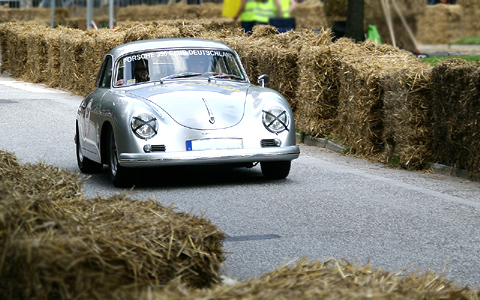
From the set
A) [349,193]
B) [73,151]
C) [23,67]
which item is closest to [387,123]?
[349,193]

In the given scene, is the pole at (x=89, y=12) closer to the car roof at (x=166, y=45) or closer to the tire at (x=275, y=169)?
the car roof at (x=166, y=45)

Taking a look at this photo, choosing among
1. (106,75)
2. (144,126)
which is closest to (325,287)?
(144,126)

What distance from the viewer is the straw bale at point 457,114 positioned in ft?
31.6

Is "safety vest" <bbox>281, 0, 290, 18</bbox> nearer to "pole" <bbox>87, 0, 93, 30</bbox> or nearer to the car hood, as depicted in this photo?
the car hood

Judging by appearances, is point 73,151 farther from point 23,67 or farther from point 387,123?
point 23,67

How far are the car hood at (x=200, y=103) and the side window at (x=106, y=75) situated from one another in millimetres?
878

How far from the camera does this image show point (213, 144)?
8812 mm

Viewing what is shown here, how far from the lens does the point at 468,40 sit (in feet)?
115

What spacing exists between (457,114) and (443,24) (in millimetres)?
31220

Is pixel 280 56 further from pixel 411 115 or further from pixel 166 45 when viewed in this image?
pixel 166 45

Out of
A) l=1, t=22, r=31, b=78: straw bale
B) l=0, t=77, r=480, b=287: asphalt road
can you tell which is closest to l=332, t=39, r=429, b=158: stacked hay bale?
l=0, t=77, r=480, b=287: asphalt road

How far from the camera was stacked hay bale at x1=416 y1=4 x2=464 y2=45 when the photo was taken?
129 ft

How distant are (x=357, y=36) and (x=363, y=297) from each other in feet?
74.5

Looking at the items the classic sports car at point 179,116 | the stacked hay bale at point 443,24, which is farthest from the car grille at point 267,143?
the stacked hay bale at point 443,24
